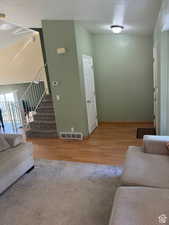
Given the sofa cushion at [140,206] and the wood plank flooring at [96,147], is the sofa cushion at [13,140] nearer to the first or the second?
the wood plank flooring at [96,147]

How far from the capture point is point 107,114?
5.57 metres

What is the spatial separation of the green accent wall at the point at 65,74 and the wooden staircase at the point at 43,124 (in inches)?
14.1

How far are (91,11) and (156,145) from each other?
2.58 metres

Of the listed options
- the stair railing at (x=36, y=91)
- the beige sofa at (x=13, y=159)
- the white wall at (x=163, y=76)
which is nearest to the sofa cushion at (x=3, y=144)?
the beige sofa at (x=13, y=159)

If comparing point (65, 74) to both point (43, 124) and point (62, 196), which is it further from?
point (62, 196)

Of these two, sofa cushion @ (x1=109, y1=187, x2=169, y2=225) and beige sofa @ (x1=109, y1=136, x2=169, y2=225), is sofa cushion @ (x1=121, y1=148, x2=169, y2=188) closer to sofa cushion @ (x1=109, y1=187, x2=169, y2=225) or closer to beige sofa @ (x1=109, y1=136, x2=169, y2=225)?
beige sofa @ (x1=109, y1=136, x2=169, y2=225)

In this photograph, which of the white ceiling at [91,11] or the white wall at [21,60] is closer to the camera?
the white ceiling at [91,11]

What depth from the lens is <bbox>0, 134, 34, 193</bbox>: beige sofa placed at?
247 cm

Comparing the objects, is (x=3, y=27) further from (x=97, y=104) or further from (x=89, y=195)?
(x=89, y=195)

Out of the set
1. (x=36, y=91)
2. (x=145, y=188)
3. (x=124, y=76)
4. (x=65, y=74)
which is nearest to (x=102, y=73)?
(x=124, y=76)

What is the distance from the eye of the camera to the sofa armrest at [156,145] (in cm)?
232

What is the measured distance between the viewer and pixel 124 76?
5.12 metres

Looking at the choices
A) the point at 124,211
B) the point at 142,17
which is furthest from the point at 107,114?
the point at 124,211

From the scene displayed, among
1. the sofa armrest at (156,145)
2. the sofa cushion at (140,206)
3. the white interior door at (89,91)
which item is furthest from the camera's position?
the white interior door at (89,91)
